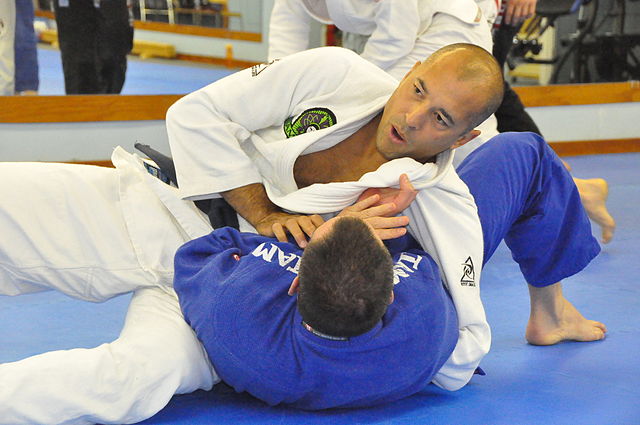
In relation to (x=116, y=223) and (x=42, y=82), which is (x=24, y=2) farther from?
(x=116, y=223)

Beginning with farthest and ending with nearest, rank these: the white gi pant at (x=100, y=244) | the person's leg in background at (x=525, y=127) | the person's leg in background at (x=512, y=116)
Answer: the person's leg in background at (x=512, y=116), the person's leg in background at (x=525, y=127), the white gi pant at (x=100, y=244)

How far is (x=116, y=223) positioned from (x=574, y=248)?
3.21 ft

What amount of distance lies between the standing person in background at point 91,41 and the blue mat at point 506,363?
186 cm

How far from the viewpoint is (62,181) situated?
1780 millimetres

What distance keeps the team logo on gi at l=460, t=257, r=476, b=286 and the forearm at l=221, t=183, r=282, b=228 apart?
1.32ft

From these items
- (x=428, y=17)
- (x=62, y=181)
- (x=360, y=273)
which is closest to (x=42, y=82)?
(x=428, y=17)

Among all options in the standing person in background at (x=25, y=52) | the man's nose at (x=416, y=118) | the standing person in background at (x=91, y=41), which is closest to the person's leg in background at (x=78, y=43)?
the standing person in background at (x=91, y=41)

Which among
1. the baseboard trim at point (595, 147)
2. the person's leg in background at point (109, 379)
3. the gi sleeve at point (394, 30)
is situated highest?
the gi sleeve at point (394, 30)

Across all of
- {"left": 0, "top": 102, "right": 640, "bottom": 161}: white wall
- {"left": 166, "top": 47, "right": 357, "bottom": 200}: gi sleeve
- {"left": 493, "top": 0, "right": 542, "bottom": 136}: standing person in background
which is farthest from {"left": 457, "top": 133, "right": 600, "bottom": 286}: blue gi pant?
{"left": 0, "top": 102, "right": 640, "bottom": 161}: white wall

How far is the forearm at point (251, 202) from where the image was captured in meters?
1.73

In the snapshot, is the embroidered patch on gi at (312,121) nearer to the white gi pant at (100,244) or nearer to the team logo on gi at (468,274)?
the white gi pant at (100,244)

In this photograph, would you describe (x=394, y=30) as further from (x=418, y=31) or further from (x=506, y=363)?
(x=506, y=363)

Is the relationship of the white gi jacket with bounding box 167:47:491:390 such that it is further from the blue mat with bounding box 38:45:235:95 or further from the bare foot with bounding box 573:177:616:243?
the blue mat with bounding box 38:45:235:95

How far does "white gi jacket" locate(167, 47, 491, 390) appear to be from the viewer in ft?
5.24
